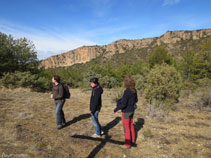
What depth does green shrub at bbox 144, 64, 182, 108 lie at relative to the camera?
6.78 metres

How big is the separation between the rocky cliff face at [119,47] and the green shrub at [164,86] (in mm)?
74105

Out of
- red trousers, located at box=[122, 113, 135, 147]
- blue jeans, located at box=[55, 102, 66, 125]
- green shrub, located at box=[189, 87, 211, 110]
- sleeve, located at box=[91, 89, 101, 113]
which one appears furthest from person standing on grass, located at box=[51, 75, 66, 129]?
green shrub, located at box=[189, 87, 211, 110]

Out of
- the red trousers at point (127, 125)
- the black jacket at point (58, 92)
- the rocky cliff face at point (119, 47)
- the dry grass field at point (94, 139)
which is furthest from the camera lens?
the rocky cliff face at point (119, 47)

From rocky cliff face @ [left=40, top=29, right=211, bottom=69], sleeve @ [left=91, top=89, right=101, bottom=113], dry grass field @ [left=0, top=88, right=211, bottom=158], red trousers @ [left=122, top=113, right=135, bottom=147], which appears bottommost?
dry grass field @ [left=0, top=88, right=211, bottom=158]

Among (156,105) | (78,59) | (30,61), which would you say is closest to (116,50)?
(78,59)

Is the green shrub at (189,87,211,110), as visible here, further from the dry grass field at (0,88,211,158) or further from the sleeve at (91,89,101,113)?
the sleeve at (91,89,101,113)

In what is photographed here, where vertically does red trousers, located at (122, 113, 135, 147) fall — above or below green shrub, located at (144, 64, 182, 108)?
below

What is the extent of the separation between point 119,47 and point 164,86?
108 metres

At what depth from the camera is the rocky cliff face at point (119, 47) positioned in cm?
8533

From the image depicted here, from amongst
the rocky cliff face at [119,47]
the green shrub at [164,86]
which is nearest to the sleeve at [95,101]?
the green shrub at [164,86]

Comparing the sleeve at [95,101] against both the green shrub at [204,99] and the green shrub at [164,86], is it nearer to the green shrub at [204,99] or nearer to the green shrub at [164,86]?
the green shrub at [164,86]

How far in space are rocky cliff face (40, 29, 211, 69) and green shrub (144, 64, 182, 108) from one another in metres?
74.1

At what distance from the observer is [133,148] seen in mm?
3170

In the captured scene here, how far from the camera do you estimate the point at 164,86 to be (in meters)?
6.81
